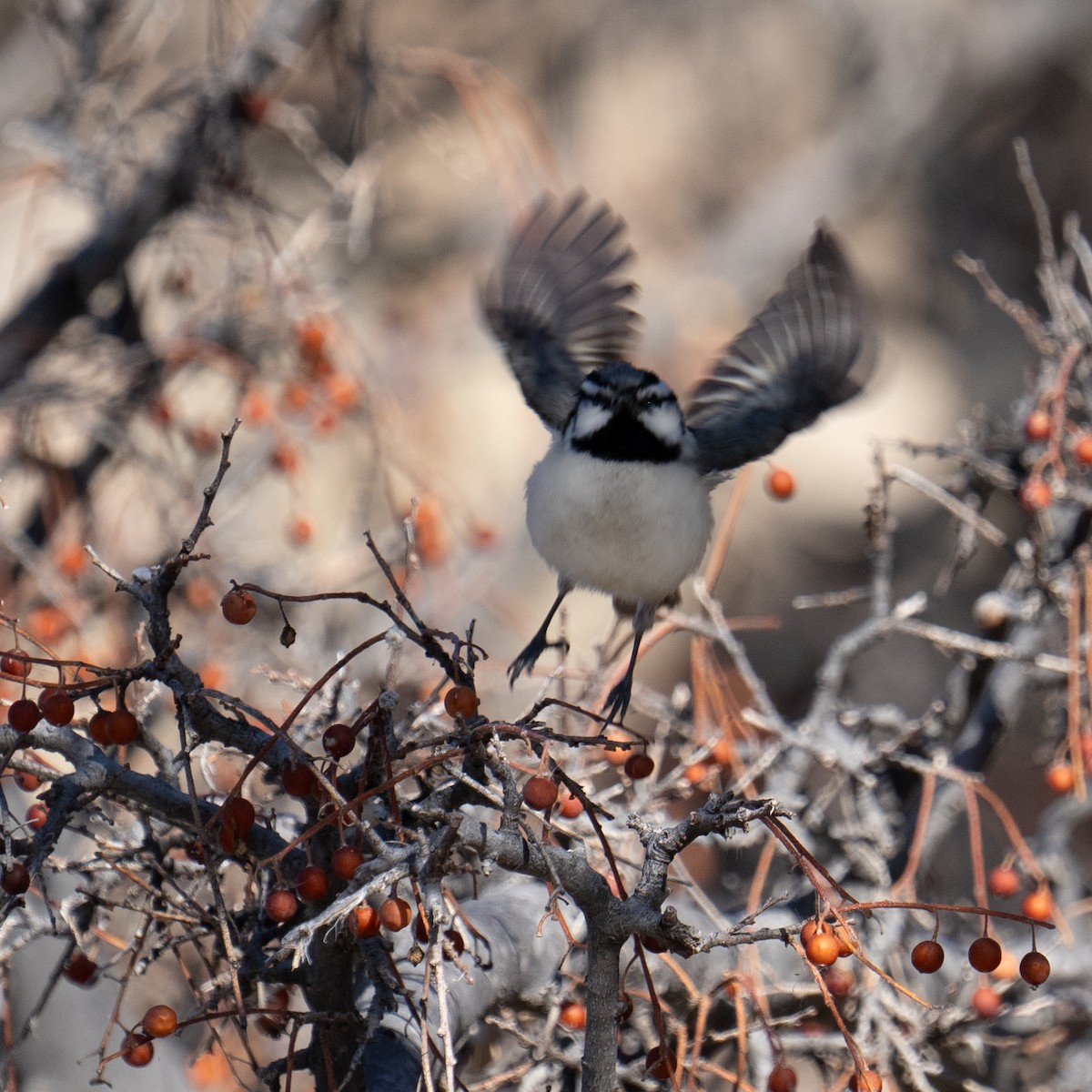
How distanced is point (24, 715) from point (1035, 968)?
1.54 meters

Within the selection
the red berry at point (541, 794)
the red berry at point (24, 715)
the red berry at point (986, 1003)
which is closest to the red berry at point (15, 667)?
the red berry at point (24, 715)

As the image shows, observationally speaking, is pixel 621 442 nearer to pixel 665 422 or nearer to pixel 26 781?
pixel 665 422

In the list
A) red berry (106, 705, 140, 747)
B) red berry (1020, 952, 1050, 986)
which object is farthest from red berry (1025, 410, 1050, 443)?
red berry (106, 705, 140, 747)

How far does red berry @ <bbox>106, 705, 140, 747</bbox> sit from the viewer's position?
206 cm

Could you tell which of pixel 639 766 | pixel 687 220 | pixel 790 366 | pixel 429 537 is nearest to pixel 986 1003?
pixel 639 766

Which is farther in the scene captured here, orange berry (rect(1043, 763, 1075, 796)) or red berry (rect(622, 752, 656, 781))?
orange berry (rect(1043, 763, 1075, 796))

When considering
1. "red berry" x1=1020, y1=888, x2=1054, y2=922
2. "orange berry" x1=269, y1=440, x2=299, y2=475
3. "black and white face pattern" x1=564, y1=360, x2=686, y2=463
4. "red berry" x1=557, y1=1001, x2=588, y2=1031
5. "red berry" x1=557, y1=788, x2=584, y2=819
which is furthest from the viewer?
"orange berry" x1=269, y1=440, x2=299, y2=475

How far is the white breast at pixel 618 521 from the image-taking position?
3.29 metres

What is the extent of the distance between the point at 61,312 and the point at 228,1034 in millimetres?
2692

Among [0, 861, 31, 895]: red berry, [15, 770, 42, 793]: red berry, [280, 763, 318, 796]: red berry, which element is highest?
[15, 770, 42, 793]: red berry

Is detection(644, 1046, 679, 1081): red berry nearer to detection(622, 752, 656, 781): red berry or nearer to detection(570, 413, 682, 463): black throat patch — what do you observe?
detection(622, 752, 656, 781): red berry

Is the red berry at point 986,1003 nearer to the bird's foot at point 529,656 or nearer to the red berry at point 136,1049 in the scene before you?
the bird's foot at point 529,656

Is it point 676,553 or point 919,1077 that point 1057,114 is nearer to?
point 676,553

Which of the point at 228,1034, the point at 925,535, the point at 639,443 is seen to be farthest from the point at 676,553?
the point at 925,535
